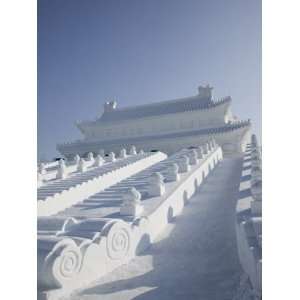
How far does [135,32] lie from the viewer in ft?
15.6

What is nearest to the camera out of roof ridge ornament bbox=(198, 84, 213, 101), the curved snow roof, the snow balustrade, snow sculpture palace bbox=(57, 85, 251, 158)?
roof ridge ornament bbox=(198, 84, 213, 101)

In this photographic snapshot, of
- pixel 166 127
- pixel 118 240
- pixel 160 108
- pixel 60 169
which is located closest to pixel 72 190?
pixel 60 169

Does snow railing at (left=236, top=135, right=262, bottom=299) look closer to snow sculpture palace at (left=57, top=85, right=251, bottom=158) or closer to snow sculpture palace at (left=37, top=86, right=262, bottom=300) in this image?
snow sculpture palace at (left=37, top=86, right=262, bottom=300)

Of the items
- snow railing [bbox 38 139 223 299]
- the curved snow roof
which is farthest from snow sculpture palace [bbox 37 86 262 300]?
the curved snow roof

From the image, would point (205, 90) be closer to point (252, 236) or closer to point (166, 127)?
point (252, 236)

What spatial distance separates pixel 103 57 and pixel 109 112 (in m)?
16.2

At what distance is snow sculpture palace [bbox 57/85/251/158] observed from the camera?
15891 mm

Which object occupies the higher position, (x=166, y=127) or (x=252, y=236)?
(x=166, y=127)

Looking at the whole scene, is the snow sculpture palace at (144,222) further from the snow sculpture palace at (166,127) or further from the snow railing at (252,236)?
the snow sculpture palace at (166,127)

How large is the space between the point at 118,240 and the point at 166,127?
14414 mm

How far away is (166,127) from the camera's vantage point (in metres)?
17.9

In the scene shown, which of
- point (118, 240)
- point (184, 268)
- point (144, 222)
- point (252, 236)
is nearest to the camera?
point (252, 236)
